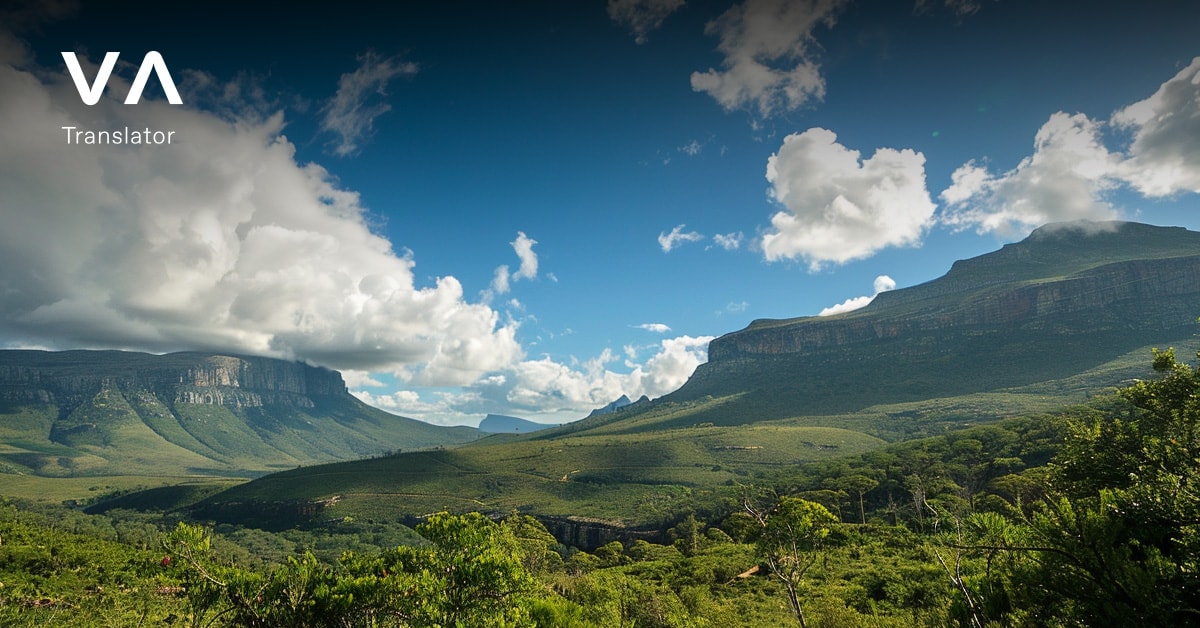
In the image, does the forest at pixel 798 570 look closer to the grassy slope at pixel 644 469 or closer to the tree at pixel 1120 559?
the tree at pixel 1120 559

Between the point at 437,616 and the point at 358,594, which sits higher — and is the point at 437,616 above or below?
below

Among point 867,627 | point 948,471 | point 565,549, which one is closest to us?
point 867,627

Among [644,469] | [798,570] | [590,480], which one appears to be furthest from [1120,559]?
[644,469]

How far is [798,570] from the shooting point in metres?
36.6

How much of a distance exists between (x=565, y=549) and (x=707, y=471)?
211 ft

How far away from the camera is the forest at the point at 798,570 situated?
8.57m

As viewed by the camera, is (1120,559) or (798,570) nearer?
(1120,559)

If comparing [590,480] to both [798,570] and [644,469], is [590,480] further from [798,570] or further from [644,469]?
[798,570]

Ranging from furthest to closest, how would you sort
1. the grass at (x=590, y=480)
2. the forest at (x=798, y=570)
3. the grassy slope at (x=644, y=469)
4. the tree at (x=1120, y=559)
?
the grassy slope at (x=644, y=469)
the grass at (x=590, y=480)
the forest at (x=798, y=570)
the tree at (x=1120, y=559)

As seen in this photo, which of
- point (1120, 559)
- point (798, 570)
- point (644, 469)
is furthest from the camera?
point (644, 469)

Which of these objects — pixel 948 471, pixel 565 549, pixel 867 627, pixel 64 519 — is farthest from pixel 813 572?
pixel 64 519

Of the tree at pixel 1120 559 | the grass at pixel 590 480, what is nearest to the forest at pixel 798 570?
the tree at pixel 1120 559

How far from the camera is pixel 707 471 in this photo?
527 ft

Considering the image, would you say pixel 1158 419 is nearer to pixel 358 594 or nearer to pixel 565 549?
pixel 358 594
